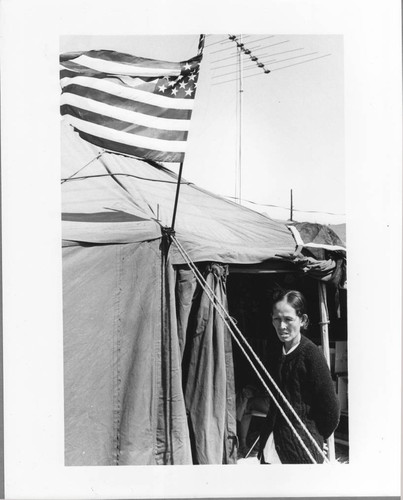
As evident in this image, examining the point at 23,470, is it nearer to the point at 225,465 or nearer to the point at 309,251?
the point at 225,465

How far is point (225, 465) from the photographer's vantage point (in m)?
2.34

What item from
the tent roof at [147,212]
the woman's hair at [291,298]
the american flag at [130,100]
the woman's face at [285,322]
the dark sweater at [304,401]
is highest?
the american flag at [130,100]

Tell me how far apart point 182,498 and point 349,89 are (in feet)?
4.88

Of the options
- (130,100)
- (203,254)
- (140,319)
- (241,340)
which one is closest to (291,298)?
(241,340)

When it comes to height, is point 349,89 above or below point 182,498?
above

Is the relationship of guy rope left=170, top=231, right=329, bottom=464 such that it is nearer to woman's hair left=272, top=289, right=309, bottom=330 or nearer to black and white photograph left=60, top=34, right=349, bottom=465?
black and white photograph left=60, top=34, right=349, bottom=465

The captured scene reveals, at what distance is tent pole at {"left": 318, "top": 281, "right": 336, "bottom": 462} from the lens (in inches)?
92.0

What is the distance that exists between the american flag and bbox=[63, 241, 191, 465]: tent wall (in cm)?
35

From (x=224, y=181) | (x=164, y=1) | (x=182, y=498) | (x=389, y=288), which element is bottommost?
(x=182, y=498)

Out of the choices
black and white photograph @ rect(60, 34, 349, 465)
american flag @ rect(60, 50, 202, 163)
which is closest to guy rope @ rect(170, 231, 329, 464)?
black and white photograph @ rect(60, 34, 349, 465)

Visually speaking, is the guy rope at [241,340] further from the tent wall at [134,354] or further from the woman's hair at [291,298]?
the woman's hair at [291,298]

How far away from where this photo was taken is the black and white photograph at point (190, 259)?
2.29 meters

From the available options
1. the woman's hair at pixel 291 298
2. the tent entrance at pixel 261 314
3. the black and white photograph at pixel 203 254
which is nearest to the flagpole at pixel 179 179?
the black and white photograph at pixel 203 254

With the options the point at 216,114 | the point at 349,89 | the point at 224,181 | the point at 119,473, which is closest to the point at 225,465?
the point at 119,473
